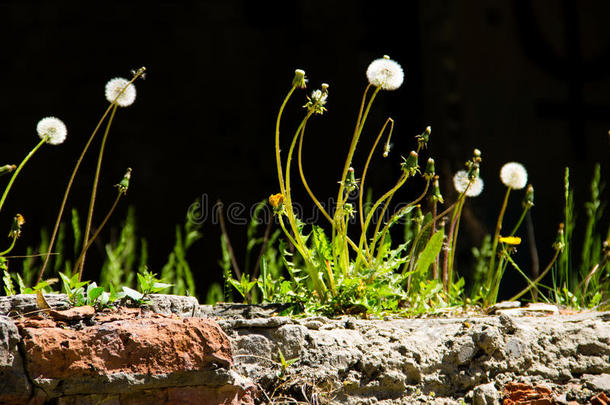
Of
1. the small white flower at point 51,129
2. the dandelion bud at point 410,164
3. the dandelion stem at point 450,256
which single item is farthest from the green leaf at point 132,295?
the dandelion stem at point 450,256

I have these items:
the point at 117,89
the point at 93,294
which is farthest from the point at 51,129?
the point at 93,294

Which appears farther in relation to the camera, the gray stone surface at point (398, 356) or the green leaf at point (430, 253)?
the green leaf at point (430, 253)

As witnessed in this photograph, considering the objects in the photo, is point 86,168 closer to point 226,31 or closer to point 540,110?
point 226,31

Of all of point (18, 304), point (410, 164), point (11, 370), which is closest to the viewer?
point (11, 370)

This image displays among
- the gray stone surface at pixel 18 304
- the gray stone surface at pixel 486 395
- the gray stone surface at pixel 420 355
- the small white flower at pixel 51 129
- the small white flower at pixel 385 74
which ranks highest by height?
the small white flower at pixel 385 74

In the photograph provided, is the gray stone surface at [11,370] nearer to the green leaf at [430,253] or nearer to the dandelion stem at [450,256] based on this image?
the green leaf at [430,253]

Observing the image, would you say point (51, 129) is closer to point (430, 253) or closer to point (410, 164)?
point (410, 164)

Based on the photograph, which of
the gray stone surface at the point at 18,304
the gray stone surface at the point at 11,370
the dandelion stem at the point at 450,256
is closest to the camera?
the gray stone surface at the point at 11,370

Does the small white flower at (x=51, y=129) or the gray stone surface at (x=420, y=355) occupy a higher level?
the small white flower at (x=51, y=129)
